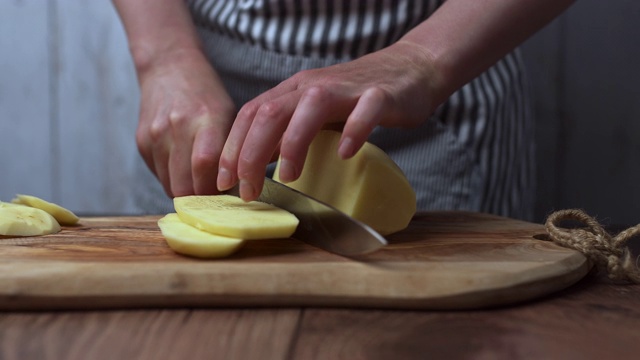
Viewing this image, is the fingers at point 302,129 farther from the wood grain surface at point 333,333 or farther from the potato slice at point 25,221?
the potato slice at point 25,221

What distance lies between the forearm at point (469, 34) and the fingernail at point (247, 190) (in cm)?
36

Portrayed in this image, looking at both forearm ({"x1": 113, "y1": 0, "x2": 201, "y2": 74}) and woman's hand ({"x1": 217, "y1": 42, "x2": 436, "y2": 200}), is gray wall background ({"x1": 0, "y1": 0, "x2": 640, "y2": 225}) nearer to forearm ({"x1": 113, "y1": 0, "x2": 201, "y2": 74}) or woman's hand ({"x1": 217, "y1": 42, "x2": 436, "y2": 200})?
forearm ({"x1": 113, "y1": 0, "x2": 201, "y2": 74})

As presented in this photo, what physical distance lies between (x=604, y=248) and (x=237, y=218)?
49 centimetres

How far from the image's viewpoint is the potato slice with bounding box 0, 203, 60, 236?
1.07 m

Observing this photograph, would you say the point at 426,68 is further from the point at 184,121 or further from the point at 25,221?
the point at 25,221

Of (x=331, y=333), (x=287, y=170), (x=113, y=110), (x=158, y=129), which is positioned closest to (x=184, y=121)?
(x=158, y=129)

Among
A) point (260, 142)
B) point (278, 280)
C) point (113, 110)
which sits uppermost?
point (260, 142)

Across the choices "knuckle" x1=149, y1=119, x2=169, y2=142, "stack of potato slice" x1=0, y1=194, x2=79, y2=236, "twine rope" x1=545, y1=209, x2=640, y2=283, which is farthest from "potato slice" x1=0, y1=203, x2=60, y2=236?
"twine rope" x1=545, y1=209, x2=640, y2=283

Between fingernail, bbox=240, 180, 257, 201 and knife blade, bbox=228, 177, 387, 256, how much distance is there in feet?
0.21

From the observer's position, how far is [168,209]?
174 cm

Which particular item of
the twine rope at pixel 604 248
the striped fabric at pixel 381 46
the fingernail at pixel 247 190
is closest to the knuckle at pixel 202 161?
the fingernail at pixel 247 190

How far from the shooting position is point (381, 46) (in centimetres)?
154

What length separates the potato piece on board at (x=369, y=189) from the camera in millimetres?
1050

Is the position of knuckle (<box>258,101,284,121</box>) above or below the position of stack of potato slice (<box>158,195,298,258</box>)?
above
